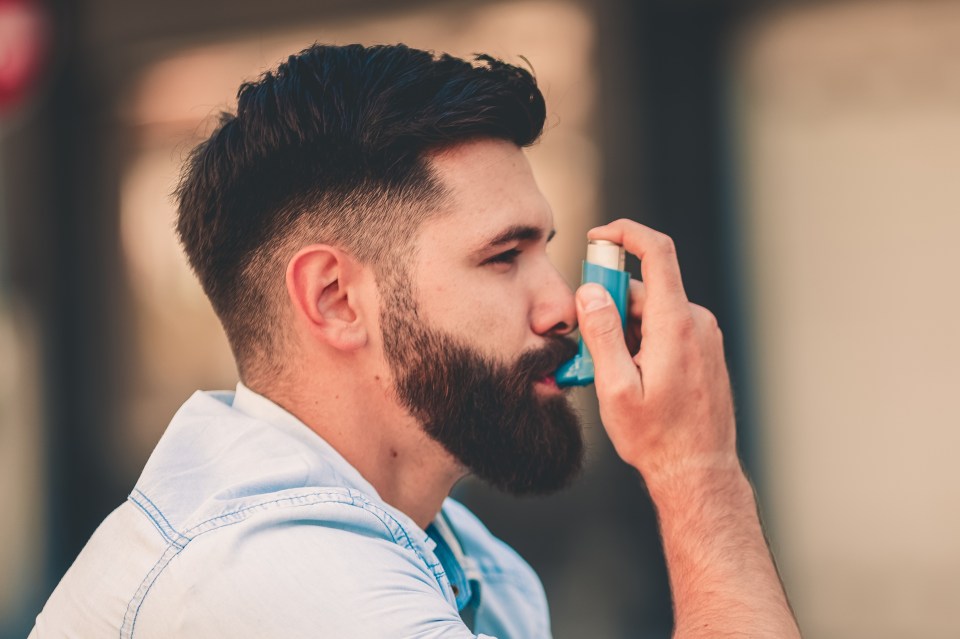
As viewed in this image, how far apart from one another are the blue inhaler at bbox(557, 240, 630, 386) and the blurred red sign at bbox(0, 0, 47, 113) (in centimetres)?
480

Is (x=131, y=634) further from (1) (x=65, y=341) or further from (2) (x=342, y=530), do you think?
(1) (x=65, y=341)

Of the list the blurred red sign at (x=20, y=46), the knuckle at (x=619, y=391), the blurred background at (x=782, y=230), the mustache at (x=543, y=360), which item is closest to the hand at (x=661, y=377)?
the knuckle at (x=619, y=391)

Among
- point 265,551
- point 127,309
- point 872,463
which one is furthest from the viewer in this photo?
point 127,309

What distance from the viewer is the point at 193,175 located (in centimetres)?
235

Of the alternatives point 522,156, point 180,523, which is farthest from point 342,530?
point 522,156

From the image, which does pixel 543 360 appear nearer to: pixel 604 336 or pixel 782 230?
pixel 604 336

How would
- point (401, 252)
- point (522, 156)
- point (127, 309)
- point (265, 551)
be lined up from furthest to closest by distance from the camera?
1. point (127, 309)
2. point (522, 156)
3. point (401, 252)
4. point (265, 551)

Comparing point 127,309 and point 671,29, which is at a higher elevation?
point 671,29

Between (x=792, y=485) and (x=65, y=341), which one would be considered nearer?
(x=792, y=485)

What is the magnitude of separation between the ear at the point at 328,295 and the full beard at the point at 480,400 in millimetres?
68

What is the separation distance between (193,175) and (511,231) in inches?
27.6

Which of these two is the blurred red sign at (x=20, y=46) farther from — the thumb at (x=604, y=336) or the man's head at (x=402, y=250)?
the thumb at (x=604, y=336)

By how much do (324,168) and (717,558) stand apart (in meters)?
1.09

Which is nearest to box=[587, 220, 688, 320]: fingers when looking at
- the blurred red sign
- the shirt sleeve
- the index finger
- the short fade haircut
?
the index finger
